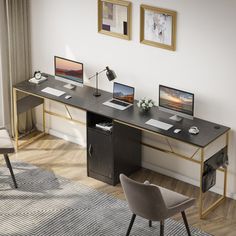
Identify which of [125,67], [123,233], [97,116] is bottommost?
[123,233]

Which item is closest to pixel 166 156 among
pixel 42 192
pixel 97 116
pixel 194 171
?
pixel 194 171

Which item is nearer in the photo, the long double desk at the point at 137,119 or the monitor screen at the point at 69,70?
the long double desk at the point at 137,119

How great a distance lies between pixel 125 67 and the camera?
7500 millimetres

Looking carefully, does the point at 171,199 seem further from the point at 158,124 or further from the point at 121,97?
the point at 121,97

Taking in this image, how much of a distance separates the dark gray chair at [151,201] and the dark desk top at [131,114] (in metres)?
0.74

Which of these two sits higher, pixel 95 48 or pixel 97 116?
pixel 95 48

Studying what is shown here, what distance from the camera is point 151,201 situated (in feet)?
19.1

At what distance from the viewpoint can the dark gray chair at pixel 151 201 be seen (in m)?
5.78

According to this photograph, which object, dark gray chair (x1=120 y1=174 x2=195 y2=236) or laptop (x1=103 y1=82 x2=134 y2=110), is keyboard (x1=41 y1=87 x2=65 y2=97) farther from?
dark gray chair (x1=120 y1=174 x2=195 y2=236)

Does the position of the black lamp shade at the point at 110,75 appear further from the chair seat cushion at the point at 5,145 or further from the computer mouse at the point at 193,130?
the chair seat cushion at the point at 5,145

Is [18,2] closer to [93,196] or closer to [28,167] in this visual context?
[28,167]

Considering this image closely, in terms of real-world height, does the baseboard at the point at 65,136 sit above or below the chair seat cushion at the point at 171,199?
below

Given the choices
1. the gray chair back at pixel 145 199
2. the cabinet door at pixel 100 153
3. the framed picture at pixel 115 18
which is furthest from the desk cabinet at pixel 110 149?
the gray chair back at pixel 145 199

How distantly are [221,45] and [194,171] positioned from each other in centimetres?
148
